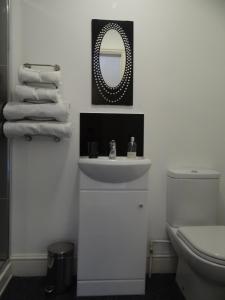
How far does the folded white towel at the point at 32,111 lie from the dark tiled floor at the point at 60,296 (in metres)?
1.13

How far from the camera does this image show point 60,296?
1.73m

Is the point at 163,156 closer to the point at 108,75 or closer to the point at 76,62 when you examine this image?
the point at 108,75

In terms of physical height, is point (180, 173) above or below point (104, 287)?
above

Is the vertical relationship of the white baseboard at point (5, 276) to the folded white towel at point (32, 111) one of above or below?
below

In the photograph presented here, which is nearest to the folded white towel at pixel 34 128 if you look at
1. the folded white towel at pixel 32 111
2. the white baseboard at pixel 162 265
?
the folded white towel at pixel 32 111

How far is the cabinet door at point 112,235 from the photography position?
→ 1.71 m

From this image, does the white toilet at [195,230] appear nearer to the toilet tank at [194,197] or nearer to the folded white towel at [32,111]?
the toilet tank at [194,197]

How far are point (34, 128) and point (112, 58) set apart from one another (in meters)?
0.77

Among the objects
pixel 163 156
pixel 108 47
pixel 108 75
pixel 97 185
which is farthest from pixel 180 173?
pixel 108 47

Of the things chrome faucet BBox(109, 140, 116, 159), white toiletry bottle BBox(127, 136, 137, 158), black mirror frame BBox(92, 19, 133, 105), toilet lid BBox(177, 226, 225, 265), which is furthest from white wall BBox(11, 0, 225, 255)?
toilet lid BBox(177, 226, 225, 265)

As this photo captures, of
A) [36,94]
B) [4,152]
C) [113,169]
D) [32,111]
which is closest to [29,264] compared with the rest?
[4,152]

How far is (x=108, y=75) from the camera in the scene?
1.95 metres

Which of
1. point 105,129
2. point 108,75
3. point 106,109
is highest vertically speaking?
point 108,75

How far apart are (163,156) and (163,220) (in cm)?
49
